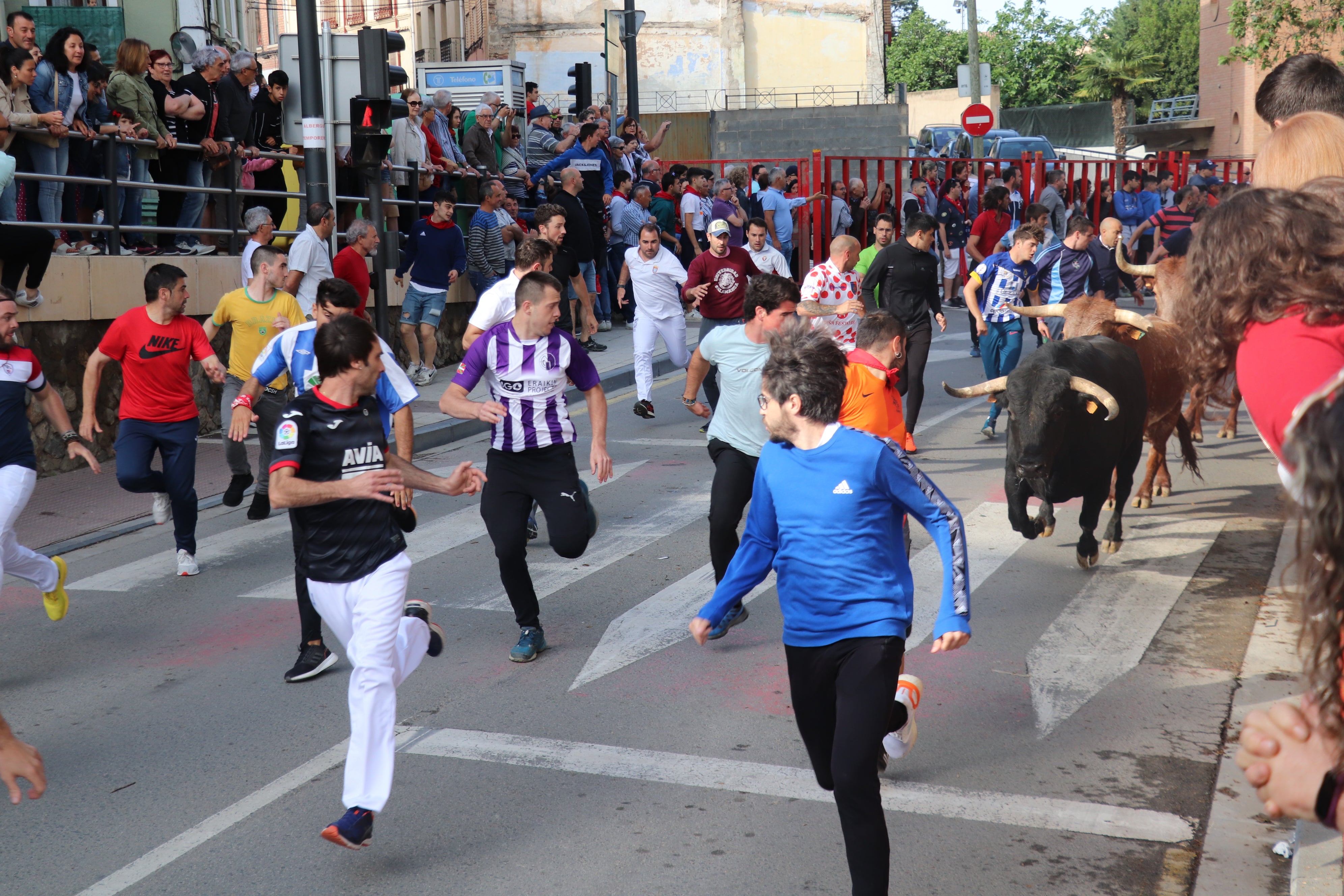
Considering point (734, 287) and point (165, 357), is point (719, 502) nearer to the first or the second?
point (165, 357)

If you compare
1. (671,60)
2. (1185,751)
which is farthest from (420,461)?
(671,60)

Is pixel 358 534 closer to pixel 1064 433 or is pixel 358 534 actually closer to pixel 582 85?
pixel 1064 433

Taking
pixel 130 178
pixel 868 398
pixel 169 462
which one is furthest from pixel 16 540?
pixel 130 178

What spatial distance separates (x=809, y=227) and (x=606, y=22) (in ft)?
34.0

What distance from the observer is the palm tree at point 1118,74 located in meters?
61.9

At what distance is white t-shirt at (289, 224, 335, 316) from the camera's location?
12.0 m

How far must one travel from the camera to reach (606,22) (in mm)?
31609

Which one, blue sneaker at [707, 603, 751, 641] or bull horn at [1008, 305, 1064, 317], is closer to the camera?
blue sneaker at [707, 603, 751, 641]

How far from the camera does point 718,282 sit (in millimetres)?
12086

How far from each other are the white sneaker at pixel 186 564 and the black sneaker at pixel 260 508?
53.2 inches

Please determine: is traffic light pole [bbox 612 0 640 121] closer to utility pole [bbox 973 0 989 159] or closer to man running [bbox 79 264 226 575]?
utility pole [bbox 973 0 989 159]

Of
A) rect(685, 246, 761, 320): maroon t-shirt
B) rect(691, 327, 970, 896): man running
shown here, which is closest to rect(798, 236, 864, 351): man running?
rect(685, 246, 761, 320): maroon t-shirt

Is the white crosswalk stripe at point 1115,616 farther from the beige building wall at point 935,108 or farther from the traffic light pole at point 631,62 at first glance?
the beige building wall at point 935,108

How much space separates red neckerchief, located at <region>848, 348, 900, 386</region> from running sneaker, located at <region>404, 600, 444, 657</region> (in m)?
2.76
